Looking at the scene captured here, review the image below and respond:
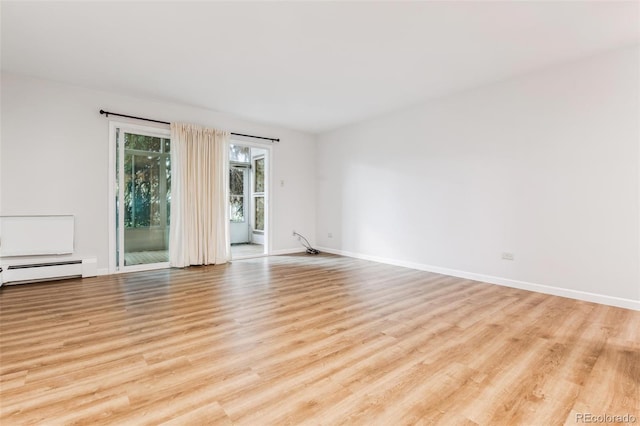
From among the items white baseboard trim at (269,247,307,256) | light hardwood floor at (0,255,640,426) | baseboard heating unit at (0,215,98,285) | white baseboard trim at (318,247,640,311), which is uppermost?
baseboard heating unit at (0,215,98,285)

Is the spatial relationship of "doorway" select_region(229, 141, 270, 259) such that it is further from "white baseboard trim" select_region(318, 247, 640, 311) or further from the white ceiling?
"white baseboard trim" select_region(318, 247, 640, 311)

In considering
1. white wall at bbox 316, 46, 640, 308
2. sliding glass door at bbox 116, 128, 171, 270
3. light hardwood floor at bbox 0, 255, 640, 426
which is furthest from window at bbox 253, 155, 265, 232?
light hardwood floor at bbox 0, 255, 640, 426

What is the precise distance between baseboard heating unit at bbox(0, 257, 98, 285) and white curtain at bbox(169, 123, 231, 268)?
3.62 feet

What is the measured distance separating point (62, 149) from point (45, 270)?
167cm

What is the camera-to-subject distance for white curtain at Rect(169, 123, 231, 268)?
5000 millimetres

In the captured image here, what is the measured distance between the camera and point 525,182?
3.84 meters

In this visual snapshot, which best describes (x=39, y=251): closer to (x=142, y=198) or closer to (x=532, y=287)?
(x=142, y=198)

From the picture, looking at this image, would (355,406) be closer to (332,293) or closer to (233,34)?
(332,293)

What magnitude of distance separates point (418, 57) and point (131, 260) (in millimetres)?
5021

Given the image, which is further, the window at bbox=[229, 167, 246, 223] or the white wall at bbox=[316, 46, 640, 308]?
the window at bbox=[229, 167, 246, 223]

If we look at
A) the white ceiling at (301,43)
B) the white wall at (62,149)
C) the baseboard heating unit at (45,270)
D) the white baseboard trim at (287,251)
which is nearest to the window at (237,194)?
the white baseboard trim at (287,251)

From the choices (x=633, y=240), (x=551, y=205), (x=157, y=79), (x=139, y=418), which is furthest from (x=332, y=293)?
(x=157, y=79)

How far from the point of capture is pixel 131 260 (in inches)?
190

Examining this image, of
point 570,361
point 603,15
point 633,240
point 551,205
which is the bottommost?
point 570,361
